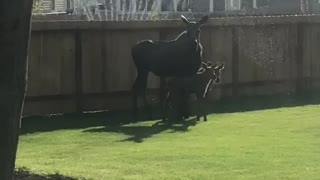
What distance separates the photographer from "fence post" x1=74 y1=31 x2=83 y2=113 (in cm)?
1534

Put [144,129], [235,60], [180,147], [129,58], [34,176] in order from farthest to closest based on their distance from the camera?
[235,60], [129,58], [144,129], [180,147], [34,176]

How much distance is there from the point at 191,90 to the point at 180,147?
3.66 metres

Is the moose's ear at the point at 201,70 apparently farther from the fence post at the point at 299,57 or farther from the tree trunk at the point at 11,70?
the tree trunk at the point at 11,70

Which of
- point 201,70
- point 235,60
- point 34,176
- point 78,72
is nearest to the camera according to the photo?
point 34,176

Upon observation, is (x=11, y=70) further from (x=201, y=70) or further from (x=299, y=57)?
(x=299, y=57)

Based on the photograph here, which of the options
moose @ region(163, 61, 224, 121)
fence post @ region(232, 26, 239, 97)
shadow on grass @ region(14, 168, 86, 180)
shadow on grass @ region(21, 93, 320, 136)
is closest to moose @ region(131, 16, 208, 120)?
moose @ region(163, 61, 224, 121)

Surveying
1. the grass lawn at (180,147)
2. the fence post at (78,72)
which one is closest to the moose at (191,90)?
the grass lawn at (180,147)

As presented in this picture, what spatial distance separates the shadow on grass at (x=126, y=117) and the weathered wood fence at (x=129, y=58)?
0.29 m

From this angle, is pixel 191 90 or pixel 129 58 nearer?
pixel 191 90

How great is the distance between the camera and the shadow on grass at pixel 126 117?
13133mm

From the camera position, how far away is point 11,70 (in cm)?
475

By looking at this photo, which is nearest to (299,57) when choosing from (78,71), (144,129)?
(78,71)

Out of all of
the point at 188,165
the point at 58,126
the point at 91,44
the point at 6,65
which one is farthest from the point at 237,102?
the point at 6,65

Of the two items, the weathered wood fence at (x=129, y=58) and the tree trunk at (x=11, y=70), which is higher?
the tree trunk at (x=11, y=70)
